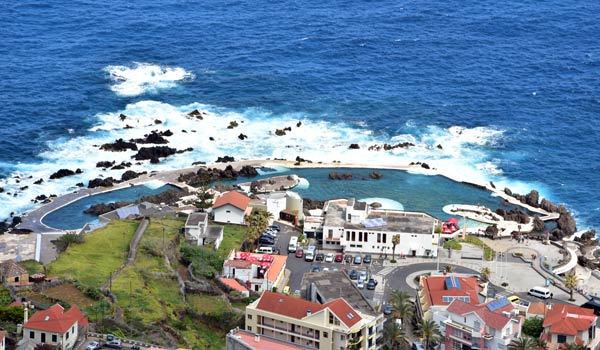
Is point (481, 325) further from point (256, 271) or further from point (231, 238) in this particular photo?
point (231, 238)

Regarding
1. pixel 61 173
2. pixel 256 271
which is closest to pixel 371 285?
pixel 256 271

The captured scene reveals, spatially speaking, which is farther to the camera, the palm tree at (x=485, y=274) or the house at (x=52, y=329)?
the palm tree at (x=485, y=274)

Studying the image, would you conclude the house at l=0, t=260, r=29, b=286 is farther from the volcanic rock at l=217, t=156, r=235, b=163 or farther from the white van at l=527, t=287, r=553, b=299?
the volcanic rock at l=217, t=156, r=235, b=163

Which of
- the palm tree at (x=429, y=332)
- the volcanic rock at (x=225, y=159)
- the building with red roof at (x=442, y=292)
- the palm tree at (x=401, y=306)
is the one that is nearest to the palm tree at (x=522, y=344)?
the palm tree at (x=429, y=332)

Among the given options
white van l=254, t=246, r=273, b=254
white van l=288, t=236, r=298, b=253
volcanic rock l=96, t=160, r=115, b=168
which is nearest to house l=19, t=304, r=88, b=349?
white van l=254, t=246, r=273, b=254

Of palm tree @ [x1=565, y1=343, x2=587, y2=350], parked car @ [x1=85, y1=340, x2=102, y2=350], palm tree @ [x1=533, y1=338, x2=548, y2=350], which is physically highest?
palm tree @ [x1=565, y1=343, x2=587, y2=350]

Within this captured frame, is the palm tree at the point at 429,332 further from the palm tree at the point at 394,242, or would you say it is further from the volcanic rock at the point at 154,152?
the volcanic rock at the point at 154,152

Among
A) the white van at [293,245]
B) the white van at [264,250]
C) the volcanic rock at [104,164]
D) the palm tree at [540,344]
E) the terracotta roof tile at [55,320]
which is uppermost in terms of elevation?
the terracotta roof tile at [55,320]
